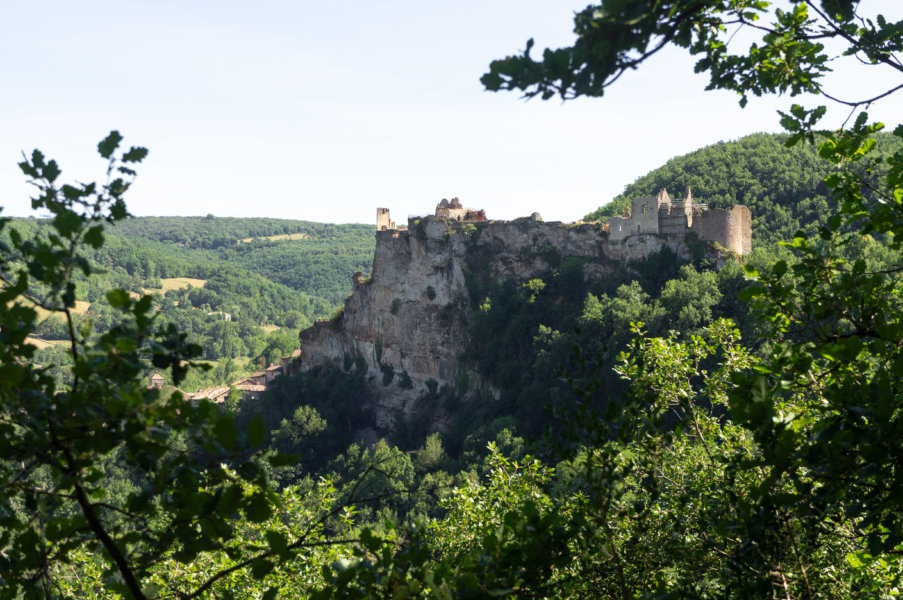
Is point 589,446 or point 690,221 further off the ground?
point 690,221

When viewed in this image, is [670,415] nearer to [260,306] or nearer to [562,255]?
[562,255]

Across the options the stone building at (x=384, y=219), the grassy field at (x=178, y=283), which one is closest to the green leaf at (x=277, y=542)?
the stone building at (x=384, y=219)

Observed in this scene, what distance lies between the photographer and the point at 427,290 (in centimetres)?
5178

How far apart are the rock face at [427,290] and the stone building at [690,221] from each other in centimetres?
343

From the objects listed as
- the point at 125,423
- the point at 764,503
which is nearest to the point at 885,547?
the point at 764,503

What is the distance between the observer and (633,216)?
132 ft

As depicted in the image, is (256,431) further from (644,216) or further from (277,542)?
(644,216)

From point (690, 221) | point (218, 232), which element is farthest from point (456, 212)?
point (218, 232)

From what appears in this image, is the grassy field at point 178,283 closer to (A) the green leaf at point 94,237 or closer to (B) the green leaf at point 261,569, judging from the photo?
(B) the green leaf at point 261,569

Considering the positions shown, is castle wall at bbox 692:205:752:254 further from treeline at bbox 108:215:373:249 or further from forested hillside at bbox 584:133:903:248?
treeline at bbox 108:215:373:249

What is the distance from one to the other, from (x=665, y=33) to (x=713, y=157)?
6103 cm

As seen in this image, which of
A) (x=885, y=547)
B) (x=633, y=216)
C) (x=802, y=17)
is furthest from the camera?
(x=633, y=216)

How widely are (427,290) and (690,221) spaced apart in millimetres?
18775

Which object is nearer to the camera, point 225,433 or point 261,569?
point 225,433
